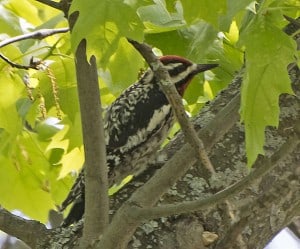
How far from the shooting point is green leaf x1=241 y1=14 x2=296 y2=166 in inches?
57.5

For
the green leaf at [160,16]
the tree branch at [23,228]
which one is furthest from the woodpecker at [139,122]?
the tree branch at [23,228]

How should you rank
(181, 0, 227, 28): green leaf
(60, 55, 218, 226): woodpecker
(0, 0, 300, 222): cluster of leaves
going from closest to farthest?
(181, 0, 227, 28): green leaf < (0, 0, 300, 222): cluster of leaves < (60, 55, 218, 226): woodpecker

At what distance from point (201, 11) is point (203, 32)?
0.29 metres

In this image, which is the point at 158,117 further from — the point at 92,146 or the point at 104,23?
the point at 104,23

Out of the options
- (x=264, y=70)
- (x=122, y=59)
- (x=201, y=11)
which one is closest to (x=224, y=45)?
(x=122, y=59)

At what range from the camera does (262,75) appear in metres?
1.55

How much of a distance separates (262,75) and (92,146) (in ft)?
1.33

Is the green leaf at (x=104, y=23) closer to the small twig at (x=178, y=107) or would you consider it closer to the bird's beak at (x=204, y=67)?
the small twig at (x=178, y=107)

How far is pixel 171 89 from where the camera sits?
1.66 meters

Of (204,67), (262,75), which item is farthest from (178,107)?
(204,67)

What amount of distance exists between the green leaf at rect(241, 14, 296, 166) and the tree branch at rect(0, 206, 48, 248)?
612mm

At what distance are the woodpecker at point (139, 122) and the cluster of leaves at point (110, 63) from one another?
9cm

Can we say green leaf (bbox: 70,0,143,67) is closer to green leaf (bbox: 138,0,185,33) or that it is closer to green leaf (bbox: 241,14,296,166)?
green leaf (bbox: 241,14,296,166)

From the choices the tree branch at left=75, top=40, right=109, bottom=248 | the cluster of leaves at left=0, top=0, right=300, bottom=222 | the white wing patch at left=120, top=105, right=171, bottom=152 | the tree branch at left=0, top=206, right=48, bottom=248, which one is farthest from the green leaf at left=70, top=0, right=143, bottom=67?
the white wing patch at left=120, top=105, right=171, bottom=152
